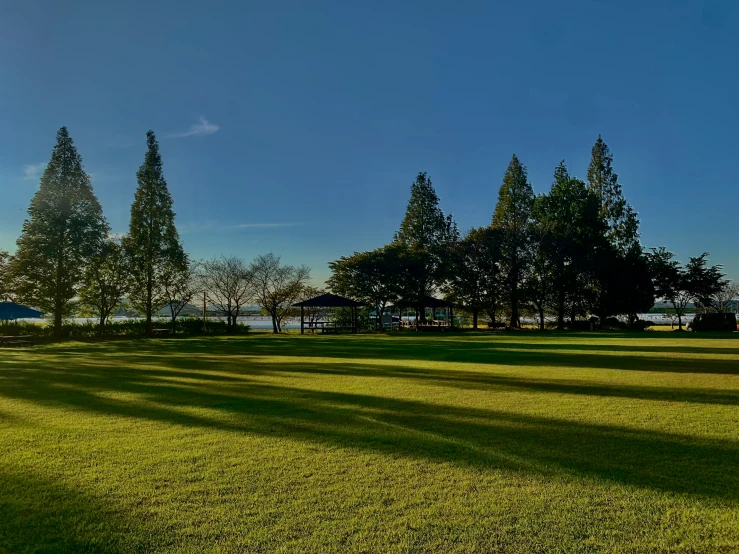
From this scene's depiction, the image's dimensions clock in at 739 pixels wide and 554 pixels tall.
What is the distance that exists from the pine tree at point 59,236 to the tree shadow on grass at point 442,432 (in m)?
22.8

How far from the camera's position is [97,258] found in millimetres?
29250

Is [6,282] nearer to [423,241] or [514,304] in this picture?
[423,241]

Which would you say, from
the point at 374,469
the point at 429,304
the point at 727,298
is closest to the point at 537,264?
the point at 429,304

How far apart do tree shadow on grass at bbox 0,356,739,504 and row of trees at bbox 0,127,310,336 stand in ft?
75.7

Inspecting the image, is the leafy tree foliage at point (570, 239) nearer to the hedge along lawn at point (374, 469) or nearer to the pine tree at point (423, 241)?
the pine tree at point (423, 241)

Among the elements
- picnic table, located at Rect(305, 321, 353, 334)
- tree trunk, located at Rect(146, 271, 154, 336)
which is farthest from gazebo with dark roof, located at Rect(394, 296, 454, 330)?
tree trunk, located at Rect(146, 271, 154, 336)

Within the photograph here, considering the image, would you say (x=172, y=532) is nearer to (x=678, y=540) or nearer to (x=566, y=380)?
(x=678, y=540)

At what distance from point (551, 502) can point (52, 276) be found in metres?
31.1

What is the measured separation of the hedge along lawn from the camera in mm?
2533

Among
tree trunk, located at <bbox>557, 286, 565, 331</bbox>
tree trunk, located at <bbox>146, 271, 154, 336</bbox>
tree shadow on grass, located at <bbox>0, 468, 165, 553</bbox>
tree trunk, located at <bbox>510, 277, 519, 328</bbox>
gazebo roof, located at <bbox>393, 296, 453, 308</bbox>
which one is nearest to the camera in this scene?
tree shadow on grass, located at <bbox>0, 468, 165, 553</bbox>

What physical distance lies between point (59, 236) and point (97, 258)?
8.31 feet

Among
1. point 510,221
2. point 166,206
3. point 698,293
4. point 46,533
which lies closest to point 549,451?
point 46,533

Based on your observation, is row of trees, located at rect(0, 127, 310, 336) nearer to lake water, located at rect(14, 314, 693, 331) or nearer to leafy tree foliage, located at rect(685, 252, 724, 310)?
lake water, located at rect(14, 314, 693, 331)

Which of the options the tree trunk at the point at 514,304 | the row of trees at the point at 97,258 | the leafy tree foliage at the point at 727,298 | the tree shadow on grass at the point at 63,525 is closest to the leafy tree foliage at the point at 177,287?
the row of trees at the point at 97,258
